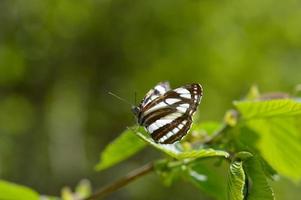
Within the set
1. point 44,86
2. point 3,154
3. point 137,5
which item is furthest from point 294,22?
point 3,154

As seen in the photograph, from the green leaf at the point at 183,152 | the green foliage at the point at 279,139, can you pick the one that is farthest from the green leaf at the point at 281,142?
the green leaf at the point at 183,152

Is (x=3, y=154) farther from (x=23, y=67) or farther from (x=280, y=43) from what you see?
(x=280, y=43)

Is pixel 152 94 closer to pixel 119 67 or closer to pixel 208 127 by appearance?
pixel 208 127

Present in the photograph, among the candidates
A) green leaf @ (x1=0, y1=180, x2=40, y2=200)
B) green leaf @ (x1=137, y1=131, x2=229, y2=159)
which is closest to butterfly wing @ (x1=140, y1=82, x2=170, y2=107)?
green leaf @ (x1=137, y1=131, x2=229, y2=159)

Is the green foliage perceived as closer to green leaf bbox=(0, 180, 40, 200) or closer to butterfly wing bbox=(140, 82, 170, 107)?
butterfly wing bbox=(140, 82, 170, 107)

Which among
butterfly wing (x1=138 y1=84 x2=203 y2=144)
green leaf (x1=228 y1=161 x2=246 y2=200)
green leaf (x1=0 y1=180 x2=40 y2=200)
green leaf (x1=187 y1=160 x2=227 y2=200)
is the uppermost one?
green leaf (x1=228 y1=161 x2=246 y2=200)

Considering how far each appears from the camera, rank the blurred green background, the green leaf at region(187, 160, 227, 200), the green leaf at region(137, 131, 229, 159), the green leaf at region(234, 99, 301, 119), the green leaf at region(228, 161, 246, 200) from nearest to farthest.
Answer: the green leaf at region(228, 161, 246, 200) → the green leaf at region(137, 131, 229, 159) → the green leaf at region(234, 99, 301, 119) → the green leaf at region(187, 160, 227, 200) → the blurred green background
